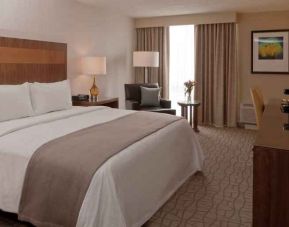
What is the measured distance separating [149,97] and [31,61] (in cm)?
232

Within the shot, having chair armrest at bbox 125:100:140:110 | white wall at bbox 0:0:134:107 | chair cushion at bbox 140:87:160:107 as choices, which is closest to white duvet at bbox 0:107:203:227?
white wall at bbox 0:0:134:107

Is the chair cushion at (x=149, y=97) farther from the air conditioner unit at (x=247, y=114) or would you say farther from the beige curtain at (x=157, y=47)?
the air conditioner unit at (x=247, y=114)

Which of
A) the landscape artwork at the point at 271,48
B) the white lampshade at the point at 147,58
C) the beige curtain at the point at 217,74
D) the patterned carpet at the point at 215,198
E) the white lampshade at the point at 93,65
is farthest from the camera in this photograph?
the beige curtain at the point at 217,74

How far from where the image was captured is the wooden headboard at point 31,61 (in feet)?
12.4

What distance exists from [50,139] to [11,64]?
1.79 metres

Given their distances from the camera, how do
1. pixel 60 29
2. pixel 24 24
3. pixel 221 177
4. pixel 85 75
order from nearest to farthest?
1. pixel 221 177
2. pixel 24 24
3. pixel 60 29
4. pixel 85 75

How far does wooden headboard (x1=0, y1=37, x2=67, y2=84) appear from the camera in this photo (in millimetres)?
3779

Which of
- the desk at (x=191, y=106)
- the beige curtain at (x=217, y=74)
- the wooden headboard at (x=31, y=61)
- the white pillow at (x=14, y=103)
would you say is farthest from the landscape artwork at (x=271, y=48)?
the white pillow at (x=14, y=103)

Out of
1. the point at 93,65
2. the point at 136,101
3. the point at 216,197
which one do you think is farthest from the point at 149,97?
the point at 216,197

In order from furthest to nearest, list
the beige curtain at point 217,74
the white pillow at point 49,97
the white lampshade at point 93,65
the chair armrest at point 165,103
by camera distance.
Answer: the beige curtain at point 217,74
the chair armrest at point 165,103
the white lampshade at point 93,65
the white pillow at point 49,97

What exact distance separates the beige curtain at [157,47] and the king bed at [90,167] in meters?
3.41

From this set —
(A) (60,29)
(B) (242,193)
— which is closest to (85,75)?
(A) (60,29)

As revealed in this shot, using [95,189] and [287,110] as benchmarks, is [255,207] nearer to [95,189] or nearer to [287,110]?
[95,189]

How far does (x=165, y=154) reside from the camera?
2889 millimetres
